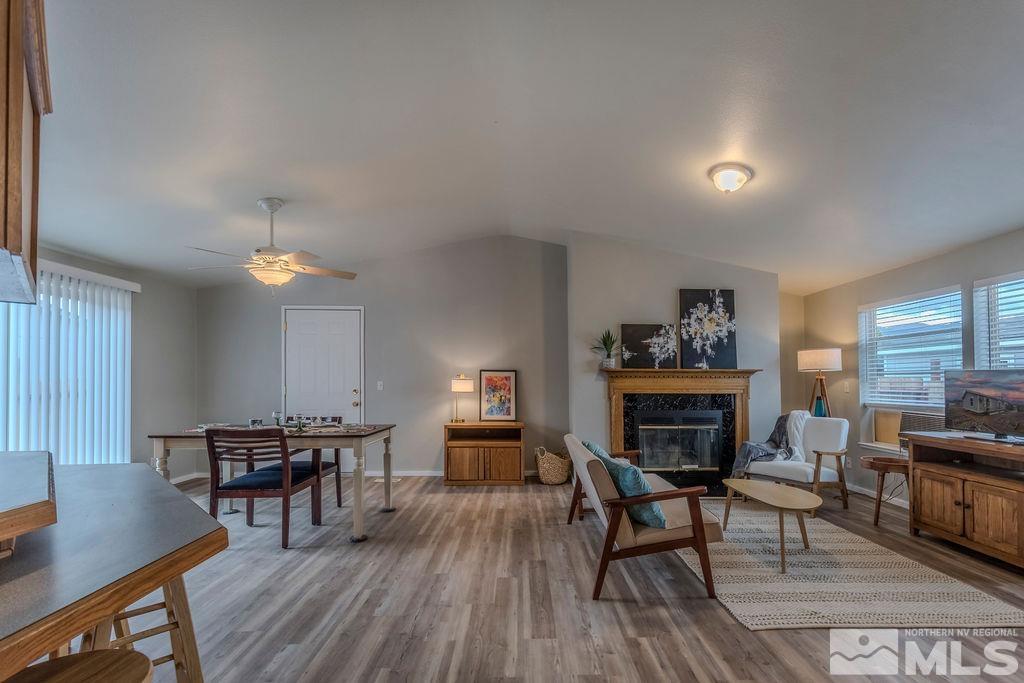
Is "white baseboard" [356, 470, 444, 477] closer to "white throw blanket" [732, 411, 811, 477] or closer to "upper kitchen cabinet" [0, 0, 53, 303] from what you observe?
"white throw blanket" [732, 411, 811, 477]

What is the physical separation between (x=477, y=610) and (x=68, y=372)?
4286 mm

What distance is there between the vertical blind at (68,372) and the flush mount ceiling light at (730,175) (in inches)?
212

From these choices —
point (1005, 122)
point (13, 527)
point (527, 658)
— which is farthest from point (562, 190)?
point (13, 527)

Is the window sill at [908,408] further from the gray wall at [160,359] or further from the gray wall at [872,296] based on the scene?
the gray wall at [160,359]

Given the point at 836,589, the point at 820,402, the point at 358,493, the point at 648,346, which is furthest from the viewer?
the point at 648,346

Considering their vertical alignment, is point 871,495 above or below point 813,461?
below

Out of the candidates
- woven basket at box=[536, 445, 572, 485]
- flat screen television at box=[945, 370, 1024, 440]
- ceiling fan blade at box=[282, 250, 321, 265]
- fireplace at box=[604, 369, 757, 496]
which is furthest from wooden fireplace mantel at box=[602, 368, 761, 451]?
ceiling fan blade at box=[282, 250, 321, 265]

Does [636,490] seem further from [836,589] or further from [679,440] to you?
[679,440]

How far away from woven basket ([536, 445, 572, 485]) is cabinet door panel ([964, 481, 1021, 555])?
3.26 meters

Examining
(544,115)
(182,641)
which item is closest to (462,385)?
(544,115)

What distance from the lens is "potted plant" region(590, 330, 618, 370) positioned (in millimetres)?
4974

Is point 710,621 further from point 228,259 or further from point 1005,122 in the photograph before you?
point 228,259

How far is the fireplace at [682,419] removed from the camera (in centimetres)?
492

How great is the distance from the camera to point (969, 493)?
3.10 metres
